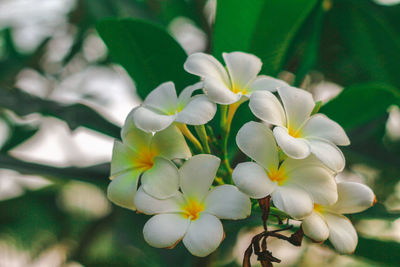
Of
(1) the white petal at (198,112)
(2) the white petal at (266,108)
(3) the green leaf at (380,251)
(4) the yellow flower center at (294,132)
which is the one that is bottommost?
(3) the green leaf at (380,251)

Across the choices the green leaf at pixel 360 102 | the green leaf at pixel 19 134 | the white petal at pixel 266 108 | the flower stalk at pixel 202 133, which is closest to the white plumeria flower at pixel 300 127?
the white petal at pixel 266 108

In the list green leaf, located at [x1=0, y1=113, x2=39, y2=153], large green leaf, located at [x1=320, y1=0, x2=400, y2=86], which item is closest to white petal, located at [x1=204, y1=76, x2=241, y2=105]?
large green leaf, located at [x1=320, y1=0, x2=400, y2=86]

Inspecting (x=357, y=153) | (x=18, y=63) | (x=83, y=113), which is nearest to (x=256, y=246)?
(x=83, y=113)

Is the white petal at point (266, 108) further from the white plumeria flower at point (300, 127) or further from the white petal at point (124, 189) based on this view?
the white petal at point (124, 189)

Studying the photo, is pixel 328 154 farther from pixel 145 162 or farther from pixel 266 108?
pixel 145 162

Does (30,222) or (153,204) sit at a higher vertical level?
(153,204)

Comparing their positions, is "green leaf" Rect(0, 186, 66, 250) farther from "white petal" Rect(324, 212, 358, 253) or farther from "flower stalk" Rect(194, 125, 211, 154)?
"white petal" Rect(324, 212, 358, 253)

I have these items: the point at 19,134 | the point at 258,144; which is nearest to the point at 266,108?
the point at 258,144
